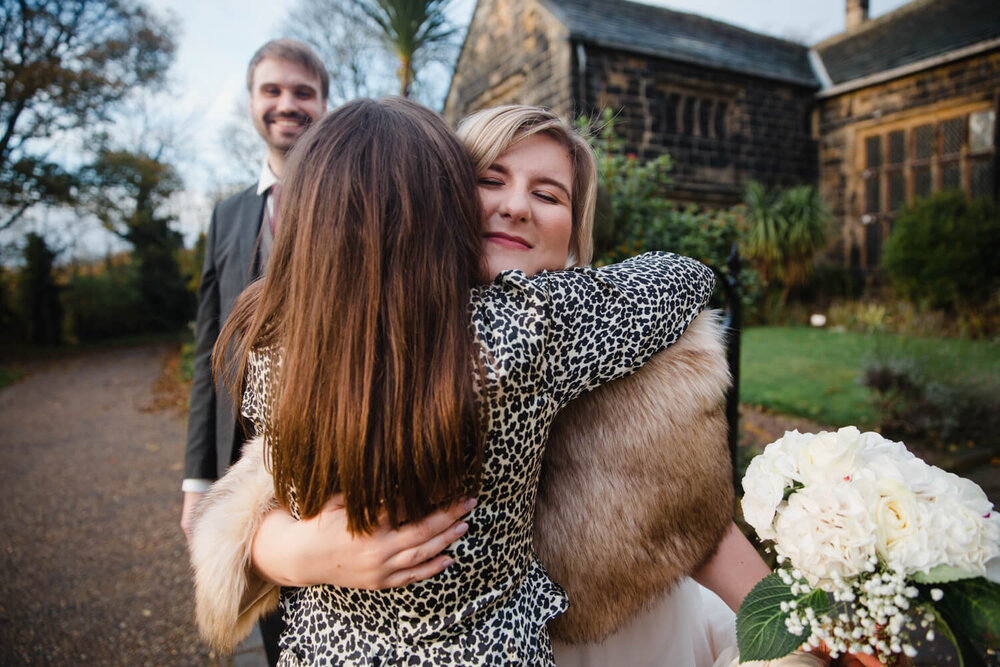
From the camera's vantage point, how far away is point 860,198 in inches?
509

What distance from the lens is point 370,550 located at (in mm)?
997

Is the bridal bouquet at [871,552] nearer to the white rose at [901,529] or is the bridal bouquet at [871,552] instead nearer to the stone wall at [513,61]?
the white rose at [901,529]

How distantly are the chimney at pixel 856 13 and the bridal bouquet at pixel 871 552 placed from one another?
18163mm

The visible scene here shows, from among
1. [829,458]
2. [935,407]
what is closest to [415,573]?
[829,458]

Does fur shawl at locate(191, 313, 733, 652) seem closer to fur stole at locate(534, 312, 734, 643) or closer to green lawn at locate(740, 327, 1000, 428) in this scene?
fur stole at locate(534, 312, 734, 643)

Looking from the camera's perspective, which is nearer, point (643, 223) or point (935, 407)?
point (643, 223)

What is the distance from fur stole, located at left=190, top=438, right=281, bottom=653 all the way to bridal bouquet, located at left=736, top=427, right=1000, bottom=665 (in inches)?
36.5

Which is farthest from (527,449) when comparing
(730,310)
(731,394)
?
(731,394)

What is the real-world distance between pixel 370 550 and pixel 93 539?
16.8ft

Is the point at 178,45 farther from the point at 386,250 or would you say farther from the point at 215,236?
the point at 386,250

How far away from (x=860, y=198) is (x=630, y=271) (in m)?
14.2

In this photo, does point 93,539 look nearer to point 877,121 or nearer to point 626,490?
point 626,490

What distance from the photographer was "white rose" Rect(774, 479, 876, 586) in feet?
2.84

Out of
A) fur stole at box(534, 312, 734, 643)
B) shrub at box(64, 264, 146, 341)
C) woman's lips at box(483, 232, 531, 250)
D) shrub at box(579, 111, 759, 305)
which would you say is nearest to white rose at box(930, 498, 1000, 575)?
fur stole at box(534, 312, 734, 643)
